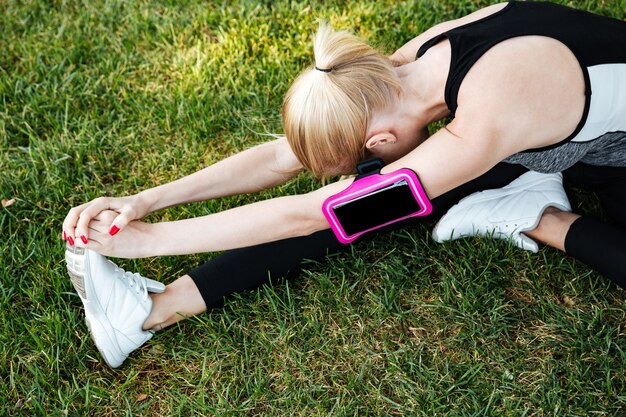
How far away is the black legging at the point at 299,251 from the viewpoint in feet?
8.07

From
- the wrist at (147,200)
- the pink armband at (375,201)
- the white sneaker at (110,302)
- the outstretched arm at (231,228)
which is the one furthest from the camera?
the wrist at (147,200)

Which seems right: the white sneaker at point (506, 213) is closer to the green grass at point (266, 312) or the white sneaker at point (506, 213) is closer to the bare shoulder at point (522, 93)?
the green grass at point (266, 312)

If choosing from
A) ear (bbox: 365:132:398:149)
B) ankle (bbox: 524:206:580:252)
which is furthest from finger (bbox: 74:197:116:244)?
ankle (bbox: 524:206:580:252)

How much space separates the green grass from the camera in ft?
7.41

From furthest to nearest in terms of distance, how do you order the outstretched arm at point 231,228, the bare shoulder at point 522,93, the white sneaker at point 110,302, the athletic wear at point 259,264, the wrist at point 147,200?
the athletic wear at point 259,264 → the wrist at point 147,200 → the white sneaker at point 110,302 → the outstretched arm at point 231,228 → the bare shoulder at point 522,93

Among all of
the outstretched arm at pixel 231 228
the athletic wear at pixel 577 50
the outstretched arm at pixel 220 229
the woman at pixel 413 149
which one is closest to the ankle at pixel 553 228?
the woman at pixel 413 149

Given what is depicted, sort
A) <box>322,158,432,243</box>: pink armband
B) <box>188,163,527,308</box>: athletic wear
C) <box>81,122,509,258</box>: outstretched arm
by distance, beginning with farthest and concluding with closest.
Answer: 1. <box>188,163,527,308</box>: athletic wear
2. <box>81,122,509,258</box>: outstretched arm
3. <box>322,158,432,243</box>: pink armband

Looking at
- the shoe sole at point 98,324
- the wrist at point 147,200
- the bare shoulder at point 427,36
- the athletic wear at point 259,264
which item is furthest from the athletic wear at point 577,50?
the shoe sole at point 98,324

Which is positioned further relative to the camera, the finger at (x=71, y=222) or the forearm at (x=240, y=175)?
the forearm at (x=240, y=175)

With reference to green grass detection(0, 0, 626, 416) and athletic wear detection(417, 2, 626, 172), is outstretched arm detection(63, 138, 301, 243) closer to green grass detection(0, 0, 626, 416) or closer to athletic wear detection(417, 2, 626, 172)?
green grass detection(0, 0, 626, 416)

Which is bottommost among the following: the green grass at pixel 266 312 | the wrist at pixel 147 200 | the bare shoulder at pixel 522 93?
the green grass at pixel 266 312

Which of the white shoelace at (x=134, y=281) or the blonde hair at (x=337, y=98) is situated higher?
the blonde hair at (x=337, y=98)

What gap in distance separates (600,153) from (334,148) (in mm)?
1001

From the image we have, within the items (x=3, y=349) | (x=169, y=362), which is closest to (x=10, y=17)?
(x=3, y=349)
